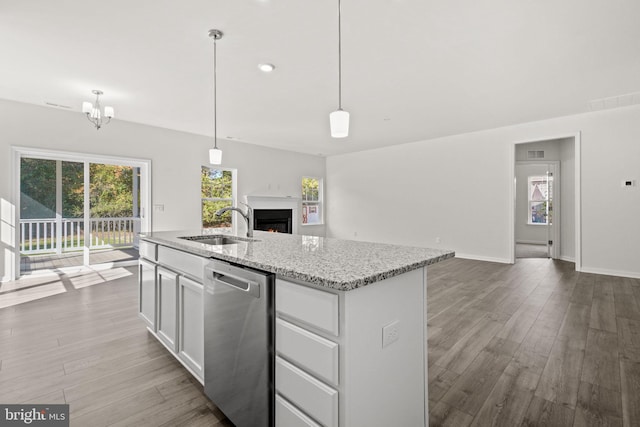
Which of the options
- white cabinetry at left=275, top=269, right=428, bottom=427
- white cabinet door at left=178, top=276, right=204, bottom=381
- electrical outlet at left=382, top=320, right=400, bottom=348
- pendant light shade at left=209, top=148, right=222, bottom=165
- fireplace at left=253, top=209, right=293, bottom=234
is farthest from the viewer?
fireplace at left=253, top=209, right=293, bottom=234

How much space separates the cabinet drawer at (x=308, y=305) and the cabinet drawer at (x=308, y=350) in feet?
0.15

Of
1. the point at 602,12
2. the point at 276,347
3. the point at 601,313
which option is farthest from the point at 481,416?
the point at 602,12

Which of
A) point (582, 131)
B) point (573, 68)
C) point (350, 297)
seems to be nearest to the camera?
point (350, 297)

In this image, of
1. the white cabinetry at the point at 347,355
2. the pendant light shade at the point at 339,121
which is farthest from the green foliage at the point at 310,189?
the white cabinetry at the point at 347,355

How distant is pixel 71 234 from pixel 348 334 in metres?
5.66

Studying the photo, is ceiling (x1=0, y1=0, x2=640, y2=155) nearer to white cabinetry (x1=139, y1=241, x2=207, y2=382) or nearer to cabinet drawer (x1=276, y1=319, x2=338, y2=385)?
white cabinetry (x1=139, y1=241, x2=207, y2=382)

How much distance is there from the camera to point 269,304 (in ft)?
3.91

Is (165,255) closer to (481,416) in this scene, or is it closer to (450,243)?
(481,416)

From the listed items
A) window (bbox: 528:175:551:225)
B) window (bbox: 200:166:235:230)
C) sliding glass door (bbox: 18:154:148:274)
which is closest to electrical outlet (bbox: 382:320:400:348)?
sliding glass door (bbox: 18:154:148:274)

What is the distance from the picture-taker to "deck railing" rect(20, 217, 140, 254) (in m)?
4.53

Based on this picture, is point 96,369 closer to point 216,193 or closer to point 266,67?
point 266,67

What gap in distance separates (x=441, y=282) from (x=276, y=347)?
11.6 ft

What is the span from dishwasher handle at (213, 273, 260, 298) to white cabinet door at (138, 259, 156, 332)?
108 cm

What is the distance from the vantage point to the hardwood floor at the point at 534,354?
1586 mm
